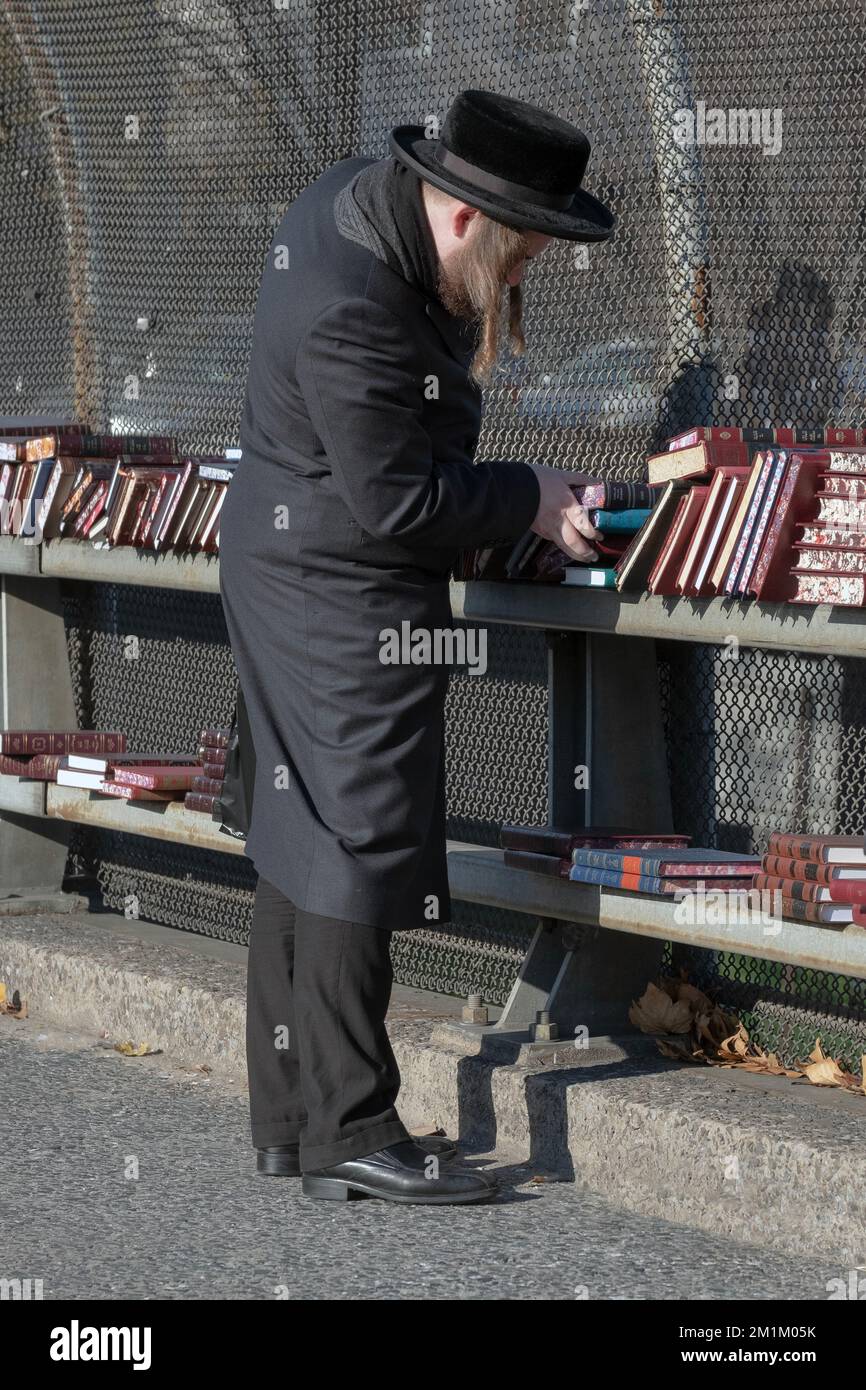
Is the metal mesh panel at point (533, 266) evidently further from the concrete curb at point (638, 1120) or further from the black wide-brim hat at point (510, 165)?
the black wide-brim hat at point (510, 165)

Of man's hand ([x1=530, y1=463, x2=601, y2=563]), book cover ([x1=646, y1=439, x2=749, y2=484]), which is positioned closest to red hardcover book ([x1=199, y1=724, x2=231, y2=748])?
man's hand ([x1=530, y1=463, x2=601, y2=563])

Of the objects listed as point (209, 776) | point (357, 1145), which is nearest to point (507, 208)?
point (357, 1145)

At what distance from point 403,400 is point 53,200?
3657 millimetres

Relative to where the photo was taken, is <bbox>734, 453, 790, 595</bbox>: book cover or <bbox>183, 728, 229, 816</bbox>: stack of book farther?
<bbox>183, 728, 229, 816</bbox>: stack of book

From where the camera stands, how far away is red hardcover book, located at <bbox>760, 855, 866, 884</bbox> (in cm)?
402

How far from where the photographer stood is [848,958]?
3.88 m

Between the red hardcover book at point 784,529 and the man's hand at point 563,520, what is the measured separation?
16.0 inches

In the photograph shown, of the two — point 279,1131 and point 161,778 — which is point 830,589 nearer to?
point 279,1131

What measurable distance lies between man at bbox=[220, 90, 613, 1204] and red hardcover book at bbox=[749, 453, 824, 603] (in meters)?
0.43

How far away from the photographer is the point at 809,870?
4.07 meters

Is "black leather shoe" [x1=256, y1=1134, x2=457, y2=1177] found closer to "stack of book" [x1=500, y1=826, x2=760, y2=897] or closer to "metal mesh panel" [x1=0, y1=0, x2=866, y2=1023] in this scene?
"stack of book" [x1=500, y1=826, x2=760, y2=897]

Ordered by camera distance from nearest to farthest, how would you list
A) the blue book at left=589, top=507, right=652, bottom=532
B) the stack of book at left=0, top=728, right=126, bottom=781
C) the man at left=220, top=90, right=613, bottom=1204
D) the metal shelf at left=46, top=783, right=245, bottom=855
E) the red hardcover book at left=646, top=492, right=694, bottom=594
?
the man at left=220, top=90, right=613, bottom=1204, the red hardcover book at left=646, top=492, right=694, bottom=594, the blue book at left=589, top=507, right=652, bottom=532, the metal shelf at left=46, top=783, right=245, bottom=855, the stack of book at left=0, top=728, right=126, bottom=781
